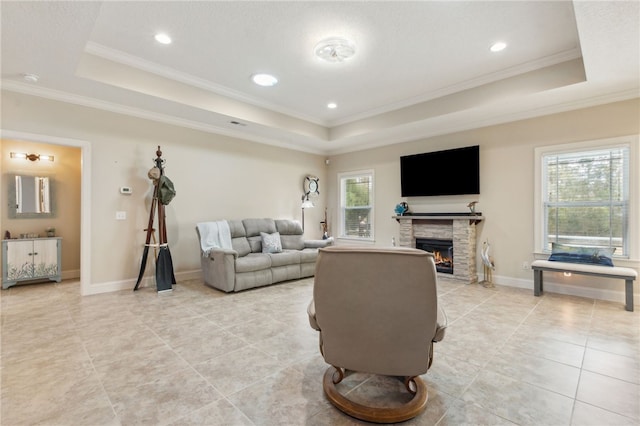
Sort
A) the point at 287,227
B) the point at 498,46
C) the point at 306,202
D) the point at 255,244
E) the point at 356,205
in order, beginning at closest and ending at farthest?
the point at 498,46 < the point at 255,244 < the point at 287,227 < the point at 306,202 < the point at 356,205

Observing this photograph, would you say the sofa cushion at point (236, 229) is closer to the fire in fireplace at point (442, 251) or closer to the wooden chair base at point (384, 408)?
the fire in fireplace at point (442, 251)

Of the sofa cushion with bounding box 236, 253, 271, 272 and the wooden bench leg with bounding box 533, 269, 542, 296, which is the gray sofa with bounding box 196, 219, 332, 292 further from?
the wooden bench leg with bounding box 533, 269, 542, 296

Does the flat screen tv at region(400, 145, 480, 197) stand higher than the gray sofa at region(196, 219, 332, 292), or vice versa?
the flat screen tv at region(400, 145, 480, 197)

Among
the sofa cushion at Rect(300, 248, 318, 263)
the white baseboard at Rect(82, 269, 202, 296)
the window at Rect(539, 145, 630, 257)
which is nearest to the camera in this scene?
the window at Rect(539, 145, 630, 257)

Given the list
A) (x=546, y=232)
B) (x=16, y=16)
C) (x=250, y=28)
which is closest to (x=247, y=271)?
(x=250, y=28)

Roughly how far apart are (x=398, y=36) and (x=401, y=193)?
3356 millimetres

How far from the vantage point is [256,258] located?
4543 millimetres

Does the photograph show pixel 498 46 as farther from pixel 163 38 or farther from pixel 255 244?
pixel 255 244

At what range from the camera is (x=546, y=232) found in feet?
14.6

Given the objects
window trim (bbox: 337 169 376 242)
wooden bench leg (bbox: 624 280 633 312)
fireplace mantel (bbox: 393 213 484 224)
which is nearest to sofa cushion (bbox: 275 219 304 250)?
window trim (bbox: 337 169 376 242)

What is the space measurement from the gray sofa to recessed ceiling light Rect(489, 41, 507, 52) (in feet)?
12.8

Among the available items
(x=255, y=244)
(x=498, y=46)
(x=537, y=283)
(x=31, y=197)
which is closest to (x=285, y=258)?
(x=255, y=244)

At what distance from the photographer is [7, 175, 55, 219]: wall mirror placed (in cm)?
485

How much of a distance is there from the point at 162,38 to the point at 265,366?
3.50 m
